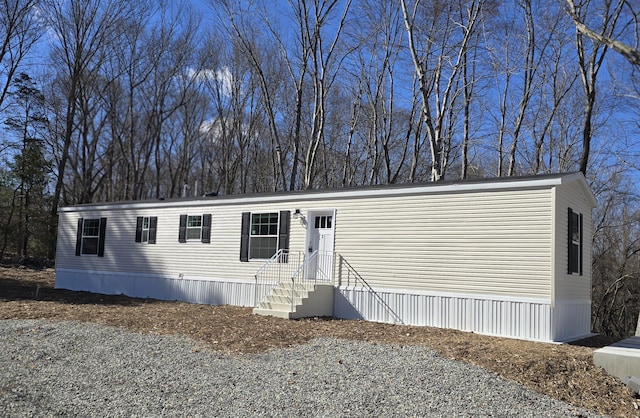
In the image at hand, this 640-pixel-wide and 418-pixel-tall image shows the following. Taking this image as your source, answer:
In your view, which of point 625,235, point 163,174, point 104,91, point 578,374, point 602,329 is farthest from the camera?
point 163,174

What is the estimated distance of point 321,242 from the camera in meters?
13.4

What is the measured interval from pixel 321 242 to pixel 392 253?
2.09 metres

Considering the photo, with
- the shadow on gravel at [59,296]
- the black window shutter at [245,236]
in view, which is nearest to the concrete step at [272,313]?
the black window shutter at [245,236]

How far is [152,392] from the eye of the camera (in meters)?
6.13

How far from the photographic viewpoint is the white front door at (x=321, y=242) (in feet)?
42.9

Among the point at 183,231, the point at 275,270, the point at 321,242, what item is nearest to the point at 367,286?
the point at 321,242

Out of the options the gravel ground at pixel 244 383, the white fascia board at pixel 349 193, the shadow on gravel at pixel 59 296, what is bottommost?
the gravel ground at pixel 244 383

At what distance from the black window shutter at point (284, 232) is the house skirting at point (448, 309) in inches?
44.3

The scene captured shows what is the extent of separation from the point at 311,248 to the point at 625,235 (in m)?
17.6

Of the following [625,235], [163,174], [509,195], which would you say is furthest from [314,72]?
[163,174]

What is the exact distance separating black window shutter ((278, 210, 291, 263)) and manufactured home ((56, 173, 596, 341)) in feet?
0.09

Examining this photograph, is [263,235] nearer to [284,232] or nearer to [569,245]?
[284,232]

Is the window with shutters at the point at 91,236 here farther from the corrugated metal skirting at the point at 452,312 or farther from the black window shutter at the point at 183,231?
the corrugated metal skirting at the point at 452,312

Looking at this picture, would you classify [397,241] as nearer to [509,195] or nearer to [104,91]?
[509,195]
